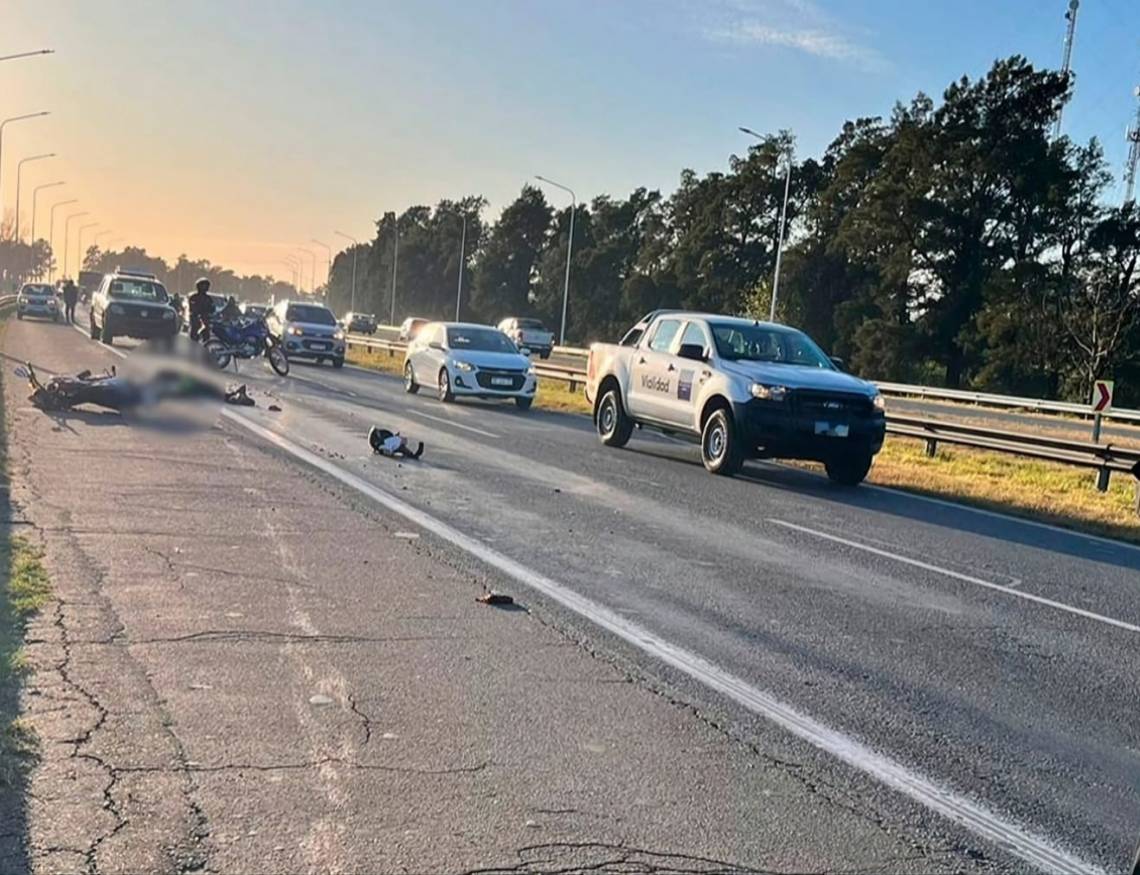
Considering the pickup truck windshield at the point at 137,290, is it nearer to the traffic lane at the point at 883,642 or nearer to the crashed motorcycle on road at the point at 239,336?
the crashed motorcycle on road at the point at 239,336

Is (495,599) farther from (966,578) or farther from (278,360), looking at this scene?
(278,360)

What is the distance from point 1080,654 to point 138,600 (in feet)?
17.4

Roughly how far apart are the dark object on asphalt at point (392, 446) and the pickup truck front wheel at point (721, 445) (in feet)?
11.5

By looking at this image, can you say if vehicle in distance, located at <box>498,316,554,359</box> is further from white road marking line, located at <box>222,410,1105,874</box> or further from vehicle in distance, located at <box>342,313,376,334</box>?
white road marking line, located at <box>222,410,1105,874</box>

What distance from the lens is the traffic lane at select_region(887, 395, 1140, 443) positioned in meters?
28.4

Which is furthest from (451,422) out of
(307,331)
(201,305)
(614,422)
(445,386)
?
(307,331)

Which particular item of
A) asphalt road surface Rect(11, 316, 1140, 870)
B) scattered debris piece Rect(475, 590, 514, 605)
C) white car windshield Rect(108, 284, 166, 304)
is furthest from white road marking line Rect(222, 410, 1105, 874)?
white car windshield Rect(108, 284, 166, 304)

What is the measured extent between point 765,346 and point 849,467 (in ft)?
6.31

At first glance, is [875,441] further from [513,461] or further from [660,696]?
[660,696]

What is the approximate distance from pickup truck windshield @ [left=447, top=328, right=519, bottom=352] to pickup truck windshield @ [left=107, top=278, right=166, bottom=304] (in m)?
7.51

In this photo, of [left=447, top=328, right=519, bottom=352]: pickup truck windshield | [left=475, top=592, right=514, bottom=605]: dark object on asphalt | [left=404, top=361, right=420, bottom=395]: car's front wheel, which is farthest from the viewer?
[left=404, top=361, right=420, bottom=395]: car's front wheel

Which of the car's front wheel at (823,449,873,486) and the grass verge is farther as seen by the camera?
the car's front wheel at (823,449,873,486)

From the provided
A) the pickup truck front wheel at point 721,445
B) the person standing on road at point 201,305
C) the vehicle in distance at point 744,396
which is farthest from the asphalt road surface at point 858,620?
the person standing on road at point 201,305

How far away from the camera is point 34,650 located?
5.51m
